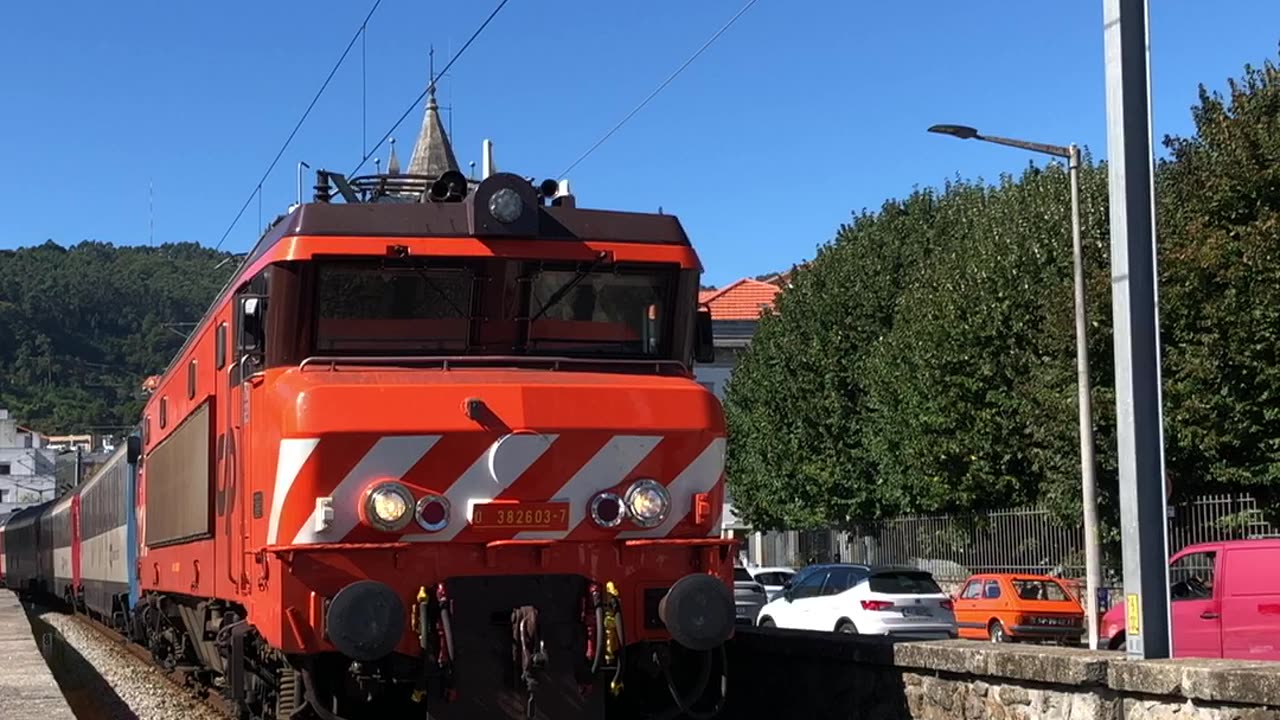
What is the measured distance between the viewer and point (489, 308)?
9.34m

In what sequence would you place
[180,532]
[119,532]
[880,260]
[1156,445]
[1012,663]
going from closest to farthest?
1. [1156,445]
2. [1012,663]
3. [180,532]
4. [119,532]
5. [880,260]

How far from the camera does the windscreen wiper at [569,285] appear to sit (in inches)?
372

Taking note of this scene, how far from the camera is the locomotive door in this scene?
927cm

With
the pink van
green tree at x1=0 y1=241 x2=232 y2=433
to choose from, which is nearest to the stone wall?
the pink van

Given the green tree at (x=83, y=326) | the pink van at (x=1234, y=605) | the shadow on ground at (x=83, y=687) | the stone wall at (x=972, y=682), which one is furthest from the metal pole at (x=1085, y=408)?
the green tree at (x=83, y=326)

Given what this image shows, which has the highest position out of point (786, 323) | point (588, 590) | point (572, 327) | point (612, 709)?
point (786, 323)

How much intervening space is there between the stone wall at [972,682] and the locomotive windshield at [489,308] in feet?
8.42

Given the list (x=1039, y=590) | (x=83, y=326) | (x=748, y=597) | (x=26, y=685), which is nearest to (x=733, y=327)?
(x=748, y=597)

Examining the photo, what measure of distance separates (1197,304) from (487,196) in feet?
70.6

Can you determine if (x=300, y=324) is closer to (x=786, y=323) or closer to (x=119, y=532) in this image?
(x=119, y=532)

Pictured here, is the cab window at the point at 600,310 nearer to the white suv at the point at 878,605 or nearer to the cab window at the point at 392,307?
the cab window at the point at 392,307

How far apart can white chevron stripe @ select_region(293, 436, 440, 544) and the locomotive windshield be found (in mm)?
916

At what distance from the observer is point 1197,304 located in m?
28.0

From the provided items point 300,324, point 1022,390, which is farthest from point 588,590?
point 1022,390
